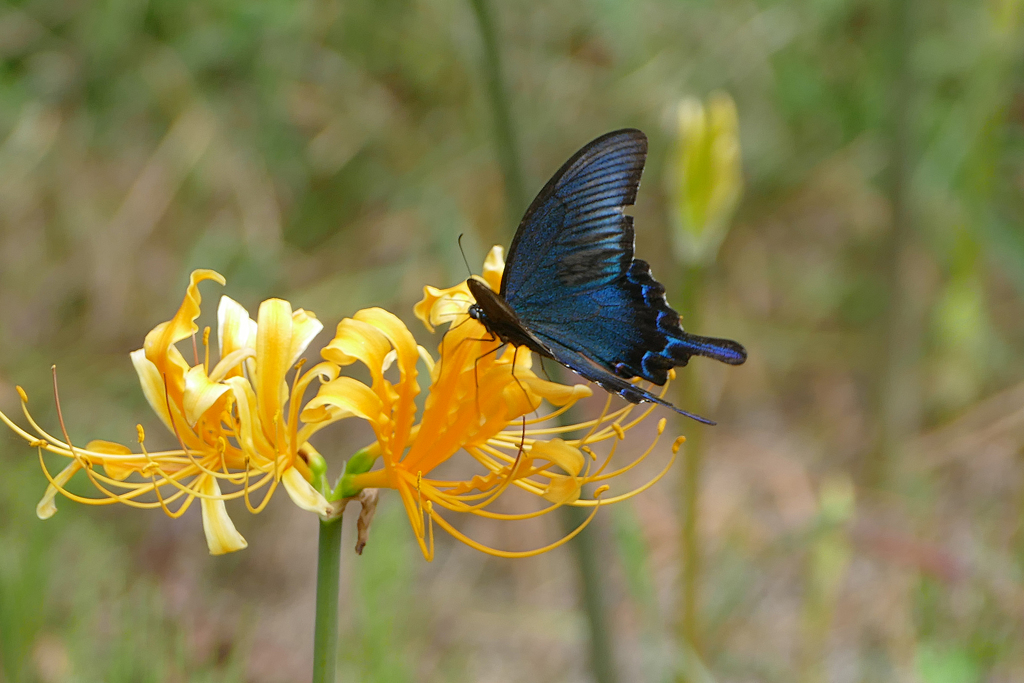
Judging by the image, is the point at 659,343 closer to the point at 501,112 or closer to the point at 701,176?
the point at 501,112

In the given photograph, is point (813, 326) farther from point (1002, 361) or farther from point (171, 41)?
point (171, 41)

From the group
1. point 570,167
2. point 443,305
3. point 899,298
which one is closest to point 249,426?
point 443,305

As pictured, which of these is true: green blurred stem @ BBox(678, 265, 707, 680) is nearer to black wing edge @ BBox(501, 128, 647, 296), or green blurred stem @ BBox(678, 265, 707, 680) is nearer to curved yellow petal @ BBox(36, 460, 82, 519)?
black wing edge @ BBox(501, 128, 647, 296)

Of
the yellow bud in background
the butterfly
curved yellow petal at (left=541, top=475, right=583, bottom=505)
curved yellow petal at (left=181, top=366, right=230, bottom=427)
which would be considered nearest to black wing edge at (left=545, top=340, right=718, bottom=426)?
the butterfly

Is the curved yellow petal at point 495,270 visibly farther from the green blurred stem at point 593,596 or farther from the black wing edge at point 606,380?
the green blurred stem at point 593,596

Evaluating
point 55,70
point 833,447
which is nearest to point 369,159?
point 55,70
